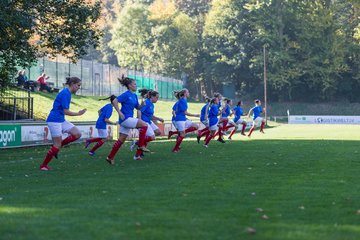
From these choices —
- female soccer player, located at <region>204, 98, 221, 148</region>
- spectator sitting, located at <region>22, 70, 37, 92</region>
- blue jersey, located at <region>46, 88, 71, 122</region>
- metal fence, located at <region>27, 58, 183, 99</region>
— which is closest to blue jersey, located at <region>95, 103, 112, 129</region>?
female soccer player, located at <region>204, 98, 221, 148</region>

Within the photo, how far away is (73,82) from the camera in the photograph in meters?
15.9

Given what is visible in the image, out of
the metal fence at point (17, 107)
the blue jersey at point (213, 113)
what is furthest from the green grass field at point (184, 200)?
the metal fence at point (17, 107)

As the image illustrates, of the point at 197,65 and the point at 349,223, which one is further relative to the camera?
the point at 197,65

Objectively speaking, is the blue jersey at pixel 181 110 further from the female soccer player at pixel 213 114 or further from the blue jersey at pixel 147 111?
the female soccer player at pixel 213 114

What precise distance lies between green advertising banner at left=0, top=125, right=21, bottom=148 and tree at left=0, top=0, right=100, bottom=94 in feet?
10.3

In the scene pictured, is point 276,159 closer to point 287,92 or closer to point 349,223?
point 349,223

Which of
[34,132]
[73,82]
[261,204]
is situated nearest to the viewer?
[261,204]

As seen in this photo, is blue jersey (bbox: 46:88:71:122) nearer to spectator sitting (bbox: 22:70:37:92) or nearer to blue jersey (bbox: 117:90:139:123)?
blue jersey (bbox: 117:90:139:123)

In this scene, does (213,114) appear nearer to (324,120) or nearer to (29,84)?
(29,84)

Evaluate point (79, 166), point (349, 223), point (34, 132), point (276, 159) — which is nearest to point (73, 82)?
point (79, 166)

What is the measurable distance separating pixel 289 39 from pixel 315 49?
3.30 metres

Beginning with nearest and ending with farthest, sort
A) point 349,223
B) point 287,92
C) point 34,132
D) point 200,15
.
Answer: point 349,223, point 34,132, point 287,92, point 200,15

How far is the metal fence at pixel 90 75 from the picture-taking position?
2055 inches

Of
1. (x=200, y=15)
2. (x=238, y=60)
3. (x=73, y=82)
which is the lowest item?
(x=73, y=82)
